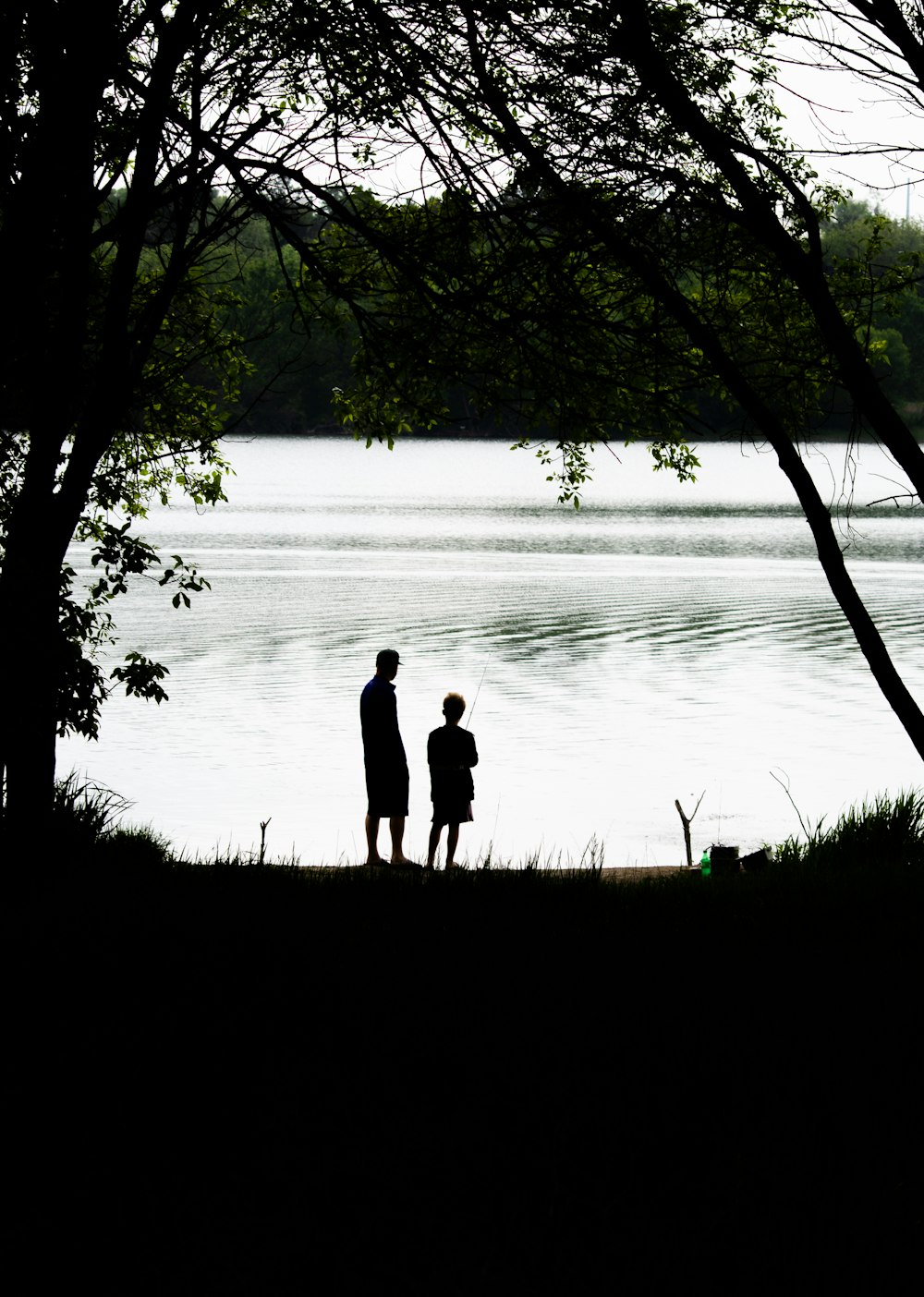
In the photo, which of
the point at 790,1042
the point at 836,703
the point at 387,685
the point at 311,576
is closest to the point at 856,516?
the point at 311,576

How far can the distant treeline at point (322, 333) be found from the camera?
948 cm

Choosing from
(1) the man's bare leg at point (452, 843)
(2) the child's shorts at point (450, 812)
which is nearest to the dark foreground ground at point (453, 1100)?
(1) the man's bare leg at point (452, 843)

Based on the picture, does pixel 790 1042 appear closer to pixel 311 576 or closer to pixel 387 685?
pixel 387 685

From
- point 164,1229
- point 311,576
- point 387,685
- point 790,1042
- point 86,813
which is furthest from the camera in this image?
point 311,576

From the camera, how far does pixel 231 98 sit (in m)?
10.0

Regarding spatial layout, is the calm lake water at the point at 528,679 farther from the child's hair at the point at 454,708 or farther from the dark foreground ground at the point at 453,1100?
the dark foreground ground at the point at 453,1100

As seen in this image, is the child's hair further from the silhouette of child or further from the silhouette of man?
the silhouette of man

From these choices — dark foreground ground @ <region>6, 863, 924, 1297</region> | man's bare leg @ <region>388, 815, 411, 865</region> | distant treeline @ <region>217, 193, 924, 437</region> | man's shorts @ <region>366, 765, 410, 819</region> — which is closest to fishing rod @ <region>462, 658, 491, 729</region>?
distant treeline @ <region>217, 193, 924, 437</region>

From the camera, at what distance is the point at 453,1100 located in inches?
193

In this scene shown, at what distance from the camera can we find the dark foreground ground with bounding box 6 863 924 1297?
13.2ft

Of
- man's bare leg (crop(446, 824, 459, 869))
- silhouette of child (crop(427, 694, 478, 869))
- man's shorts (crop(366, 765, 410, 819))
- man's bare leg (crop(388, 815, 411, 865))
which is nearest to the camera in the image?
man's bare leg (crop(446, 824, 459, 869))

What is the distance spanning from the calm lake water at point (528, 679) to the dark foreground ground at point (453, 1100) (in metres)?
2.27

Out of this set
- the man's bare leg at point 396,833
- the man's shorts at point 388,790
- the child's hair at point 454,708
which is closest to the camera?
the child's hair at point 454,708

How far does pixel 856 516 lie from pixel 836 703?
→ 41.2 m
